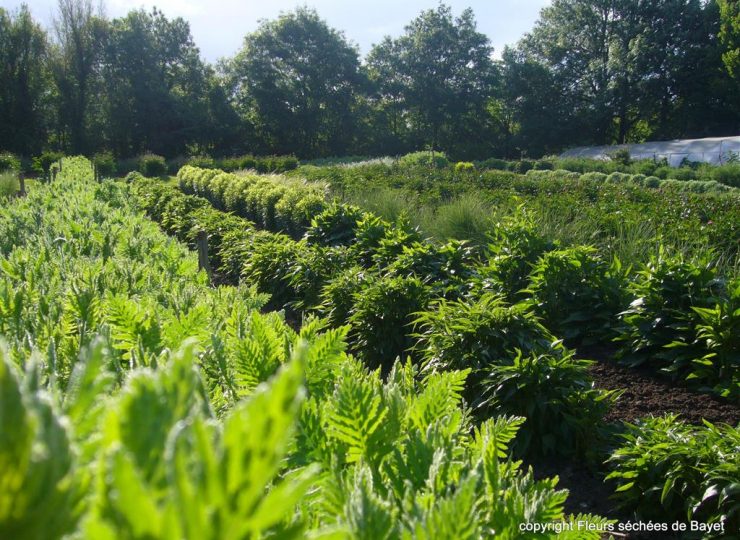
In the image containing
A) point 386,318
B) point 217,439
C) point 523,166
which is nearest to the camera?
point 217,439

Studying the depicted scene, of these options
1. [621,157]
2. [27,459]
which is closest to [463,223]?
[27,459]

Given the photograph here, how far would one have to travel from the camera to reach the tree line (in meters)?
38.6

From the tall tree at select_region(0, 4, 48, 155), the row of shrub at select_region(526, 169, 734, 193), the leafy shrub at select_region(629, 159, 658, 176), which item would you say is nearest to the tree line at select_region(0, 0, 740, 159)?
the tall tree at select_region(0, 4, 48, 155)

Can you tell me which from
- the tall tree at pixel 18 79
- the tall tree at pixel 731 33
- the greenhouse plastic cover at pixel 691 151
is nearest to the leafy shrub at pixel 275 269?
the greenhouse plastic cover at pixel 691 151

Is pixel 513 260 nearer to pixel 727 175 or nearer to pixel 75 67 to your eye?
pixel 727 175

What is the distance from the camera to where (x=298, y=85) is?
51.0m

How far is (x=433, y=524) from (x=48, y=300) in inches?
71.0

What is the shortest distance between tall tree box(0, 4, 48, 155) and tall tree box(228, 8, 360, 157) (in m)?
16.7

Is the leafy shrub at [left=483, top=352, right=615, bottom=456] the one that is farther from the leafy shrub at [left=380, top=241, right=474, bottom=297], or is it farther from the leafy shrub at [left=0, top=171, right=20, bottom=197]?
the leafy shrub at [left=0, top=171, right=20, bottom=197]

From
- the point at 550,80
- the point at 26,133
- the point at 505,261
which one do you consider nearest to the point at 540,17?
the point at 550,80

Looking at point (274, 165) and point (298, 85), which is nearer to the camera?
point (274, 165)

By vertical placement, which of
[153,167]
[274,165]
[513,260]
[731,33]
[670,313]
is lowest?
[670,313]

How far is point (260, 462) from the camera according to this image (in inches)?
16.4

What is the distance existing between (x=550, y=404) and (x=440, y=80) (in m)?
54.2
